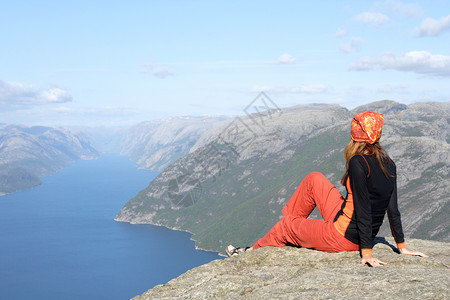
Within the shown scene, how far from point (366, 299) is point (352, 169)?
354 centimetres

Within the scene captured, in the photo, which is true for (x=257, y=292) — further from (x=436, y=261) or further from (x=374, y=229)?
(x=436, y=261)

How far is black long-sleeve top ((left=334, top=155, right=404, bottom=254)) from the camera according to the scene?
1063cm

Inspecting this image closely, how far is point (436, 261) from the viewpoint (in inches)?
455

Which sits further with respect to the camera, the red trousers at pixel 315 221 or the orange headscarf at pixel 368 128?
the red trousers at pixel 315 221

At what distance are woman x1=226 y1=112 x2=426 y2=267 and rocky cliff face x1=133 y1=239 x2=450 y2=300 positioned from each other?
0.56 m

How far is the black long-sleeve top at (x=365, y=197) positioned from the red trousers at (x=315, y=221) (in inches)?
25.9

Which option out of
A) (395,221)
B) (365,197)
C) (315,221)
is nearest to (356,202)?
(365,197)

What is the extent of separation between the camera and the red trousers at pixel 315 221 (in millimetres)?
12078

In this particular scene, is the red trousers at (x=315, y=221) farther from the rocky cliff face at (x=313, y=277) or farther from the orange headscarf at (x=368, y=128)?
the orange headscarf at (x=368, y=128)

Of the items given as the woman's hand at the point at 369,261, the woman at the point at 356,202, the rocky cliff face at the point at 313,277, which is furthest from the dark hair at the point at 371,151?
the rocky cliff face at the point at 313,277

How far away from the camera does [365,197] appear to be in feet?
35.2

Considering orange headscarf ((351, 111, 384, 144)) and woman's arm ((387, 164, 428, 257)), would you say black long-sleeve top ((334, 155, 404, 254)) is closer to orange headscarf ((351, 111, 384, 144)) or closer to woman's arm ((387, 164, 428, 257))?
woman's arm ((387, 164, 428, 257))

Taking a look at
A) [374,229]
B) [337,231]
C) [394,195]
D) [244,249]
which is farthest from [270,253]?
[394,195]

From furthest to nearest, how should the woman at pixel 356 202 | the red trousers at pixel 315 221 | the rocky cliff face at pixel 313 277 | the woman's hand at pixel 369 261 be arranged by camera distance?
the red trousers at pixel 315 221
the woman's hand at pixel 369 261
the woman at pixel 356 202
the rocky cliff face at pixel 313 277
